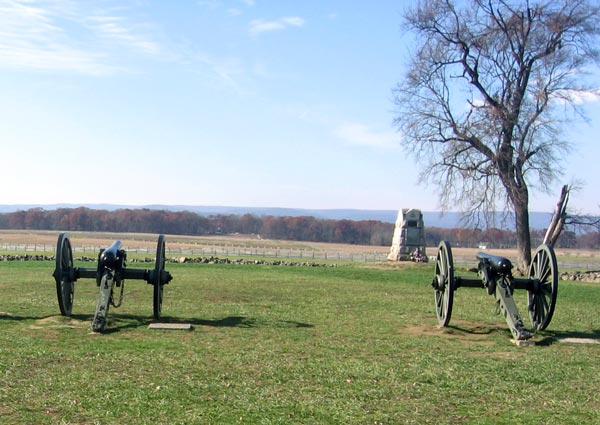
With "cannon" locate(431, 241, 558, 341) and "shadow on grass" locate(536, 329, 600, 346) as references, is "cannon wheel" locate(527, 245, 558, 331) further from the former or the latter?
"shadow on grass" locate(536, 329, 600, 346)

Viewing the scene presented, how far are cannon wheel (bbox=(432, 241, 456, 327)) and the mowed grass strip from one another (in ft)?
0.92

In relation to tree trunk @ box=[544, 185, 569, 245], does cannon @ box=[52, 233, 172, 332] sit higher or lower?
lower

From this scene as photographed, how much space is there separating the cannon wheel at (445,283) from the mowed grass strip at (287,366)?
28 centimetres

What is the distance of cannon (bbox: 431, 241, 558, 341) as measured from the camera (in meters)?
11.0

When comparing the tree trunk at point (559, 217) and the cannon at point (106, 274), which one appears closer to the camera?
the cannon at point (106, 274)

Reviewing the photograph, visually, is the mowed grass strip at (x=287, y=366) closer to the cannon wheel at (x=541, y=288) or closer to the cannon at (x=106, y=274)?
the cannon wheel at (x=541, y=288)

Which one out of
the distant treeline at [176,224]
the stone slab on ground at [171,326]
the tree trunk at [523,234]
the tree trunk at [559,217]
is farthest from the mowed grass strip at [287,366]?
the distant treeline at [176,224]

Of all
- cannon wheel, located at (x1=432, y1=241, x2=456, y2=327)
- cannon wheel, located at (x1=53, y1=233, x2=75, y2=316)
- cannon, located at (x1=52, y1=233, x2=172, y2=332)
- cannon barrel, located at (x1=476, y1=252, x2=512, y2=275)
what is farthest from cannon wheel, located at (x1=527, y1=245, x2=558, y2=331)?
cannon wheel, located at (x1=53, y1=233, x2=75, y2=316)

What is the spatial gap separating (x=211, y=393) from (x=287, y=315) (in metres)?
6.45

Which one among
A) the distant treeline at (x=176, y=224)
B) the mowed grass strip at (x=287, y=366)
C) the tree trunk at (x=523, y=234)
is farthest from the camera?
the distant treeline at (x=176, y=224)

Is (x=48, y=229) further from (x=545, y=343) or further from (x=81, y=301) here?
(x=545, y=343)

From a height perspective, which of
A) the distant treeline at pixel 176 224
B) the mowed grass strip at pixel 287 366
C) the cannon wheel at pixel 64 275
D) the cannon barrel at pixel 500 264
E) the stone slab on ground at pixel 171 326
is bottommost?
the mowed grass strip at pixel 287 366

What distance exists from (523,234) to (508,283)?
19926 mm

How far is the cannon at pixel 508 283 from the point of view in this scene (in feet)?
36.2
